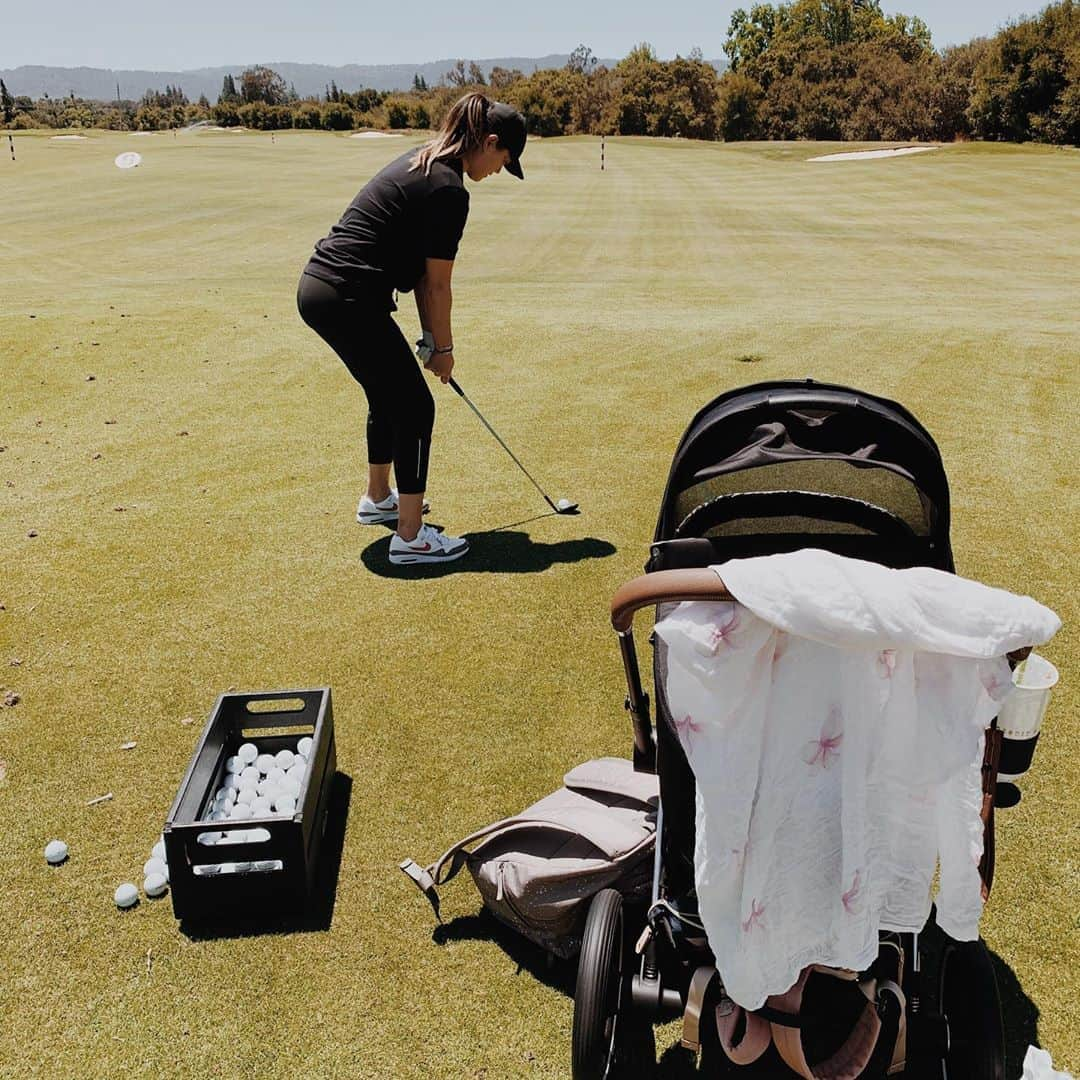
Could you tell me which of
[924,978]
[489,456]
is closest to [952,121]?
[489,456]

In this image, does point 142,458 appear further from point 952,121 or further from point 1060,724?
point 952,121

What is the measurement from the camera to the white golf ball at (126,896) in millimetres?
3172

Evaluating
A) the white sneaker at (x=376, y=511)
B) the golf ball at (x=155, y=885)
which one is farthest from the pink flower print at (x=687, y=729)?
the white sneaker at (x=376, y=511)

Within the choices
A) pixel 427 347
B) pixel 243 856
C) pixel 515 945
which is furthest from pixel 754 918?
pixel 427 347

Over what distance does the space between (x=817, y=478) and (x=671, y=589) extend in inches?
29.9

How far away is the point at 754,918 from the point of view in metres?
2.12

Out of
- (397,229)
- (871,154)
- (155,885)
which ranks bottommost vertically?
(155,885)

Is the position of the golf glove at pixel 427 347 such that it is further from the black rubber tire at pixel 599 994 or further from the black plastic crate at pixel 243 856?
the black rubber tire at pixel 599 994

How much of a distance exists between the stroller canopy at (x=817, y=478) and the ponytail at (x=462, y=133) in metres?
2.78

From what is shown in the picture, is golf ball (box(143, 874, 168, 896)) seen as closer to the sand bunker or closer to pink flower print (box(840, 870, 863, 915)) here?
pink flower print (box(840, 870, 863, 915))

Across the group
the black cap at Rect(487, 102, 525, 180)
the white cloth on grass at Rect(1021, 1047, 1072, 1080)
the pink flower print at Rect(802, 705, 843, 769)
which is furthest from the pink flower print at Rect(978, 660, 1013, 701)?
the black cap at Rect(487, 102, 525, 180)

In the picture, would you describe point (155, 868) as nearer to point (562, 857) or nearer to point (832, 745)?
point (562, 857)

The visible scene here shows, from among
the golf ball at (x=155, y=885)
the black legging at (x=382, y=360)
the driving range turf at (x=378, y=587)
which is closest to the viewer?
the driving range turf at (x=378, y=587)

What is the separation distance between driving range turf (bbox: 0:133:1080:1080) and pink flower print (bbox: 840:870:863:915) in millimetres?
998
